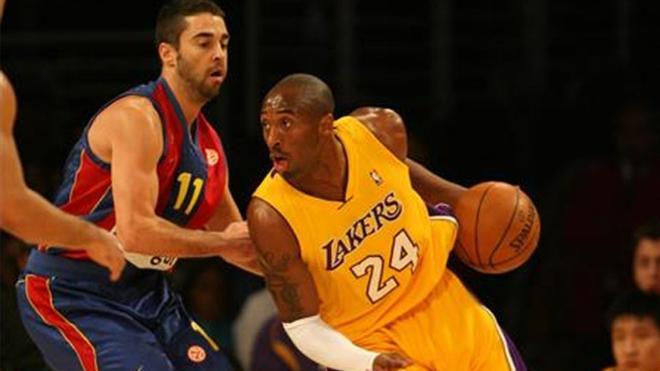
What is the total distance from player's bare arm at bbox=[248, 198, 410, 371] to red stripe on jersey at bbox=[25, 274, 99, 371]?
2.23 ft

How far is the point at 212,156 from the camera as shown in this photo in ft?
20.5

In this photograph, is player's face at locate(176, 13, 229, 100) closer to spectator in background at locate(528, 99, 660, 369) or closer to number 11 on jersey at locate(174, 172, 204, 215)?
number 11 on jersey at locate(174, 172, 204, 215)

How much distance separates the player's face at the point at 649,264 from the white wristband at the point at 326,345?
2.32 m

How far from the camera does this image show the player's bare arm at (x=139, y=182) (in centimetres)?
576

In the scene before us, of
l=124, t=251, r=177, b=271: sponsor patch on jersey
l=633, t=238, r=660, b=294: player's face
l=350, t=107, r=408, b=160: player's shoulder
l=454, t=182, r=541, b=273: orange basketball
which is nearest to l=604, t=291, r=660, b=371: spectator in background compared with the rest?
l=633, t=238, r=660, b=294: player's face

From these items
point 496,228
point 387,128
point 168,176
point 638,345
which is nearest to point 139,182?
point 168,176

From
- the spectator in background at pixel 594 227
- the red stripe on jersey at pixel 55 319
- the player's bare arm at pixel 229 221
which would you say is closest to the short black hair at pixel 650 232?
the spectator in background at pixel 594 227

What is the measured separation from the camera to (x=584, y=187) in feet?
30.7

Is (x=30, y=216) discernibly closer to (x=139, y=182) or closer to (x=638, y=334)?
(x=139, y=182)

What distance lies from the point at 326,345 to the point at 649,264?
7.99ft

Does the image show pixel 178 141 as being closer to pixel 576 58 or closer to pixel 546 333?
pixel 546 333

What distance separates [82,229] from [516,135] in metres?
5.69

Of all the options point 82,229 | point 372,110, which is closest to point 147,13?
point 372,110

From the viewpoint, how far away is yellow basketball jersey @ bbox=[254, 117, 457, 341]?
5949 mm
